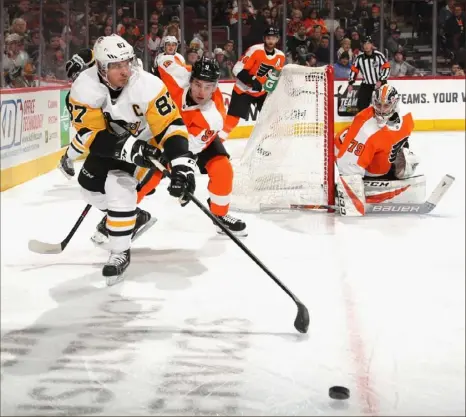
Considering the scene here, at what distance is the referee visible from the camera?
862 centimetres

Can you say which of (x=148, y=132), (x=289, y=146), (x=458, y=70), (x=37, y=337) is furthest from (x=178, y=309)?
(x=458, y=70)

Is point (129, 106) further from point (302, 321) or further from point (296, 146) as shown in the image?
point (296, 146)

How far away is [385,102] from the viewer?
4.39 m

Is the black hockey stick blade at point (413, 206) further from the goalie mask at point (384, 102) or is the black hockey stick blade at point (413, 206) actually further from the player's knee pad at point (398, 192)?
the goalie mask at point (384, 102)


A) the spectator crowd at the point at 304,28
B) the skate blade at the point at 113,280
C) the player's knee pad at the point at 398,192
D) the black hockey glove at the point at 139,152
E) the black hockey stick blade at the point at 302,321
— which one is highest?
the spectator crowd at the point at 304,28

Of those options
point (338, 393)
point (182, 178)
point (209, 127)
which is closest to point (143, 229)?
point (209, 127)

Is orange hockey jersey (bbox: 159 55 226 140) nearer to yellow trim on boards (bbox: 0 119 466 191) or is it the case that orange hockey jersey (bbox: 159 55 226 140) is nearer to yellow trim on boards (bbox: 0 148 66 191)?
yellow trim on boards (bbox: 0 119 466 191)

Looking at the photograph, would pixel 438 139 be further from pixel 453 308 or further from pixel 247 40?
pixel 453 308

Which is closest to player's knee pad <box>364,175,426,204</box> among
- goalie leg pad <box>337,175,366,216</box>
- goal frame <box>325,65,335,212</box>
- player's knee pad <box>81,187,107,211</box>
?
goalie leg pad <box>337,175,366,216</box>

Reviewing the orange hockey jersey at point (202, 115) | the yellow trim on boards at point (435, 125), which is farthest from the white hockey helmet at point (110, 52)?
the yellow trim on boards at point (435, 125)

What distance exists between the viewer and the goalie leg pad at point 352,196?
443 centimetres

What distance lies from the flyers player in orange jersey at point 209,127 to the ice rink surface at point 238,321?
0.19 m

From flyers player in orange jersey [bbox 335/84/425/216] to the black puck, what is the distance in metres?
2.57

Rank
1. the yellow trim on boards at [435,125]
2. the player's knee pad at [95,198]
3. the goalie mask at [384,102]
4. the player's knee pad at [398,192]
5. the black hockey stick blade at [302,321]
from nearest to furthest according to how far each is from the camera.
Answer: the black hockey stick blade at [302,321] → the player's knee pad at [95,198] → the goalie mask at [384,102] → the player's knee pad at [398,192] → the yellow trim on boards at [435,125]
